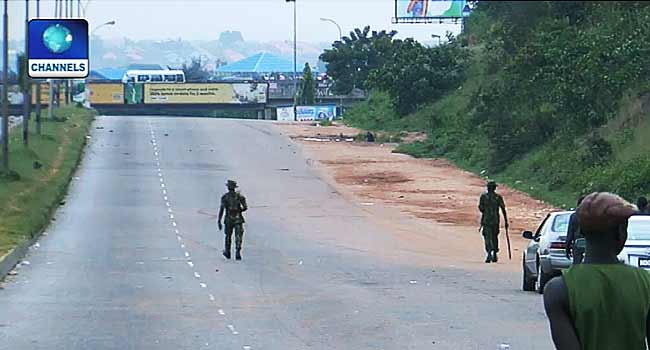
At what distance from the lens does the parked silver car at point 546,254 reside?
18.1 meters

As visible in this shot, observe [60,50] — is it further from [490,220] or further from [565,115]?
[565,115]

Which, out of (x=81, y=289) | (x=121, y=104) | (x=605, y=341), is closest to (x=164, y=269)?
(x=81, y=289)

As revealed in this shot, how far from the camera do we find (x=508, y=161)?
4984 centimetres

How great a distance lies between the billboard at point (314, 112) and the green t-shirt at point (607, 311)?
10294 centimetres

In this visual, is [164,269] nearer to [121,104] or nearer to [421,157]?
[421,157]

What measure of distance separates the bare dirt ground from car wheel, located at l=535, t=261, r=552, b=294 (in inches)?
185

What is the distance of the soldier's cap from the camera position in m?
5.03

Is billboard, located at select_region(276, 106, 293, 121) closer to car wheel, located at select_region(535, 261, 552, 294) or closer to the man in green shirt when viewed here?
car wheel, located at select_region(535, 261, 552, 294)

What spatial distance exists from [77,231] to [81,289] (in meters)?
11.8

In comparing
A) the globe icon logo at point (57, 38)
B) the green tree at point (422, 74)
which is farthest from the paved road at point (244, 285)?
the green tree at point (422, 74)

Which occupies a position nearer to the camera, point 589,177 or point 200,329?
point 200,329

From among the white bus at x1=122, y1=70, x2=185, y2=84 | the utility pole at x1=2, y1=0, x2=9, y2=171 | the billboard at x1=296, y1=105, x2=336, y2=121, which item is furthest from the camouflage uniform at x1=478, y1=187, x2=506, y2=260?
the white bus at x1=122, y1=70, x2=185, y2=84

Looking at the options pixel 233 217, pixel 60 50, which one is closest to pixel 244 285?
pixel 233 217

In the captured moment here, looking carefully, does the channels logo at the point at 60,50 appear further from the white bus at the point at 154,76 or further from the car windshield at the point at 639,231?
the white bus at the point at 154,76
